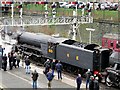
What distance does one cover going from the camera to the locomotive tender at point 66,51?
790 inches

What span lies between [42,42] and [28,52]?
2.26 metres

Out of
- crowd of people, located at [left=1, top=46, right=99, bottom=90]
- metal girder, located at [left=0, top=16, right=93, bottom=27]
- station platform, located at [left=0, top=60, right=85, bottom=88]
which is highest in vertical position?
metal girder, located at [left=0, top=16, right=93, bottom=27]

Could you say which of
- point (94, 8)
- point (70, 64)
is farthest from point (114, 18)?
point (70, 64)

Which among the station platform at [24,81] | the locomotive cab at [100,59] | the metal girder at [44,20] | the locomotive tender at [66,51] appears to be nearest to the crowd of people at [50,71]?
the station platform at [24,81]

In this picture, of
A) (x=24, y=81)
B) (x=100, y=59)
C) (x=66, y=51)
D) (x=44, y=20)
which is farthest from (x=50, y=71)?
(x=44, y=20)

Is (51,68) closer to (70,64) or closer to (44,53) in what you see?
(70,64)

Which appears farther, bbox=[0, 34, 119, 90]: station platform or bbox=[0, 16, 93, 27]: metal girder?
bbox=[0, 16, 93, 27]: metal girder

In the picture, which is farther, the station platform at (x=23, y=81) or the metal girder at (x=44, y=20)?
the metal girder at (x=44, y=20)

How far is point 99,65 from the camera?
65.8ft

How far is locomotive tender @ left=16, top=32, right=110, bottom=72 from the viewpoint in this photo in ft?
65.9

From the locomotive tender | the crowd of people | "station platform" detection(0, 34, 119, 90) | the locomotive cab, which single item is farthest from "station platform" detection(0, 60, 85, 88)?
the locomotive cab

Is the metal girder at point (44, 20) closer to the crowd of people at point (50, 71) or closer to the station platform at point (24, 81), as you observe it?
the crowd of people at point (50, 71)

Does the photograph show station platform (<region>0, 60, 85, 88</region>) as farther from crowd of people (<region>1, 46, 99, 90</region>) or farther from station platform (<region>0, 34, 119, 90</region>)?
crowd of people (<region>1, 46, 99, 90</region>)

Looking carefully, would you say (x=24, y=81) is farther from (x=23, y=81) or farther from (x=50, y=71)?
(x=50, y=71)
